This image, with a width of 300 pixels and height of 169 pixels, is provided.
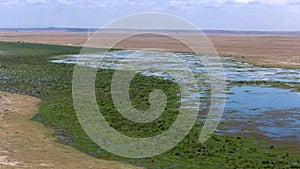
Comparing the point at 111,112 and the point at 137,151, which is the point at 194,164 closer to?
the point at 137,151

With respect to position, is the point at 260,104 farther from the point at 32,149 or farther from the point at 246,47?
the point at 246,47

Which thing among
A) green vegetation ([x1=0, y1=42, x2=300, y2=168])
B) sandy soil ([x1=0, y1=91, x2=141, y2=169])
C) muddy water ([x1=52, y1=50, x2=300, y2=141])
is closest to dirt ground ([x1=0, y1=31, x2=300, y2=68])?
muddy water ([x1=52, y1=50, x2=300, y2=141])

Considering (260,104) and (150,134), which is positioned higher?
(260,104)

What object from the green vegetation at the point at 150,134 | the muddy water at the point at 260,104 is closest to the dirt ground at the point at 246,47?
the muddy water at the point at 260,104

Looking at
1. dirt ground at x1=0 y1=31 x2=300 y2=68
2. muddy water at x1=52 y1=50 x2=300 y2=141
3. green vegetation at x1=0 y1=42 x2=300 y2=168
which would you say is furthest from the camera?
dirt ground at x1=0 y1=31 x2=300 y2=68

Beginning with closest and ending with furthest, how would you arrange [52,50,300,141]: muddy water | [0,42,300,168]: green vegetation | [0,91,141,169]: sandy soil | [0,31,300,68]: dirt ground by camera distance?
[0,91,141,169]: sandy soil
[0,42,300,168]: green vegetation
[52,50,300,141]: muddy water
[0,31,300,68]: dirt ground

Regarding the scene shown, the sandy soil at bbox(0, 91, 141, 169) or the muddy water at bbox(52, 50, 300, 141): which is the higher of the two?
the muddy water at bbox(52, 50, 300, 141)

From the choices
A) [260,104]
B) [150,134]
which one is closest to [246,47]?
[260,104]

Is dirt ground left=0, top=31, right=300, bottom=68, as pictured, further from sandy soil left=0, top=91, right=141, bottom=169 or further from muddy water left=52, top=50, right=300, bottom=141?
sandy soil left=0, top=91, right=141, bottom=169

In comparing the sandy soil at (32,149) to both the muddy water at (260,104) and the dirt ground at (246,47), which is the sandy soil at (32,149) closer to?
the muddy water at (260,104)

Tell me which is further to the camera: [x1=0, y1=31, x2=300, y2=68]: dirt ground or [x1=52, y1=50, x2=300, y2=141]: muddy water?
[x1=0, y1=31, x2=300, y2=68]: dirt ground
